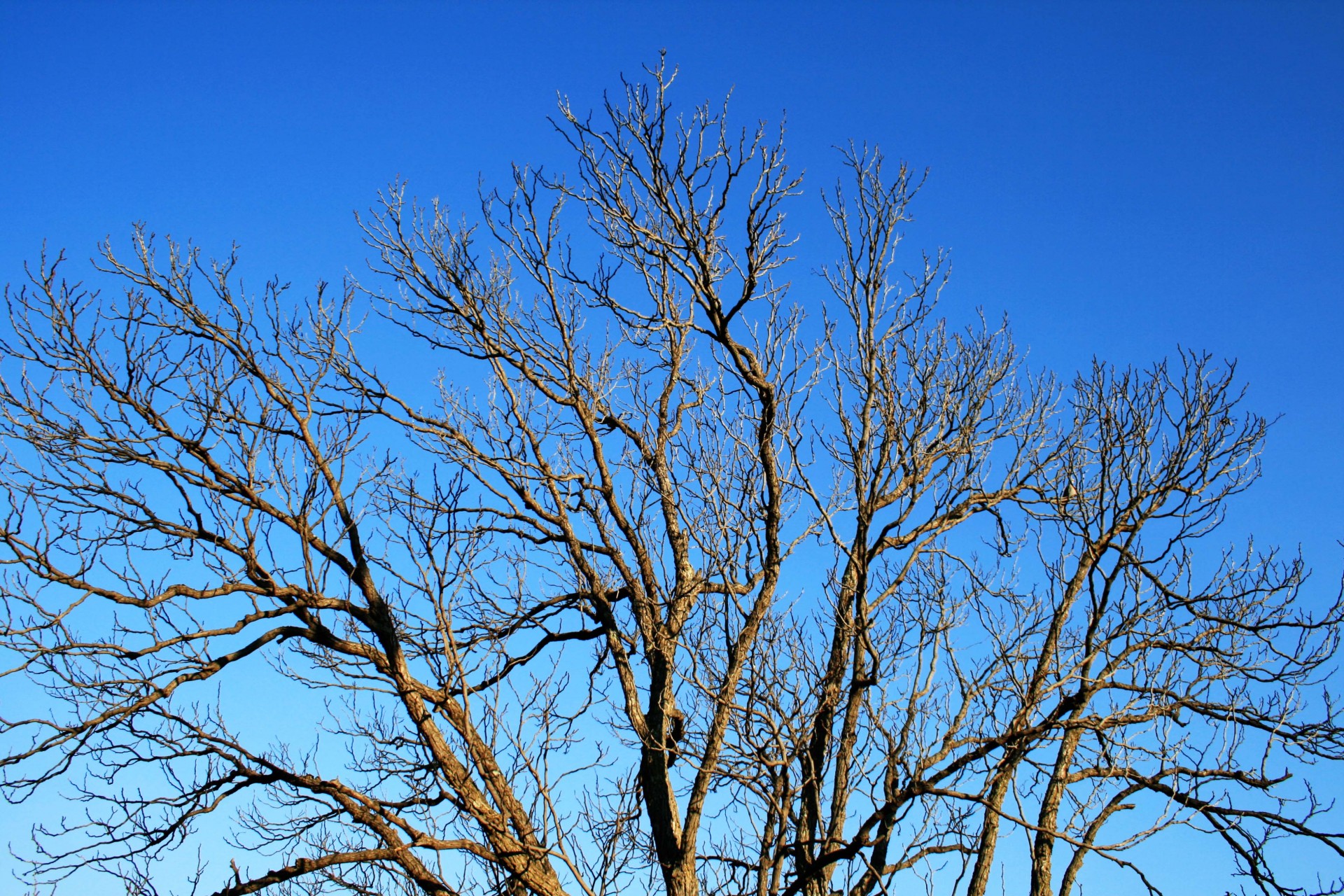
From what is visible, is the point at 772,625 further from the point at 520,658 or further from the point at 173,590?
the point at 173,590

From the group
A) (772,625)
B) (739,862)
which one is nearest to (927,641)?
(772,625)

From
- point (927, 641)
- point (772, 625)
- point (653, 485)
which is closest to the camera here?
point (927, 641)

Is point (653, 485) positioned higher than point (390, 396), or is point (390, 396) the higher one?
point (390, 396)

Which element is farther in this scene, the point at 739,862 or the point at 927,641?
the point at 739,862

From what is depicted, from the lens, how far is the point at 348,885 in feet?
21.7

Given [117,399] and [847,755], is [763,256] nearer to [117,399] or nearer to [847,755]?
[847,755]

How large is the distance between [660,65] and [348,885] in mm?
5473

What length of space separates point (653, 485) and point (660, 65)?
2.84m

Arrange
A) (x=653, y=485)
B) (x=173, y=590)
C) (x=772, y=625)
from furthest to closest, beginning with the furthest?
(x=653, y=485) → (x=772, y=625) → (x=173, y=590)

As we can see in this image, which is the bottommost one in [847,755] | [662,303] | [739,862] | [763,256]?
[739,862]

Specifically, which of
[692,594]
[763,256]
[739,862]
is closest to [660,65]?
[763,256]

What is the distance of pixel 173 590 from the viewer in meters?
6.59

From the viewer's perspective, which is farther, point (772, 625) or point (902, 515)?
point (772, 625)

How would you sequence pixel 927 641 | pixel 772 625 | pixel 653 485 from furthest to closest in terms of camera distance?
pixel 653 485 < pixel 772 625 < pixel 927 641
